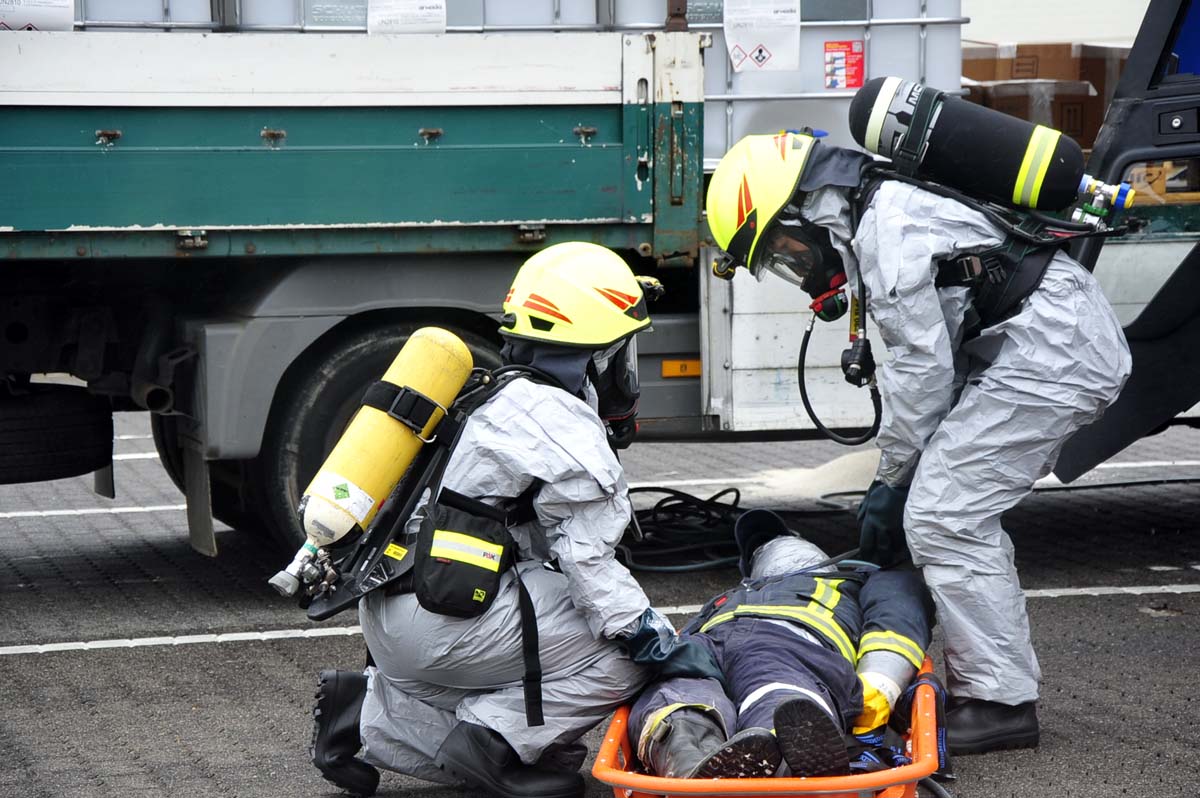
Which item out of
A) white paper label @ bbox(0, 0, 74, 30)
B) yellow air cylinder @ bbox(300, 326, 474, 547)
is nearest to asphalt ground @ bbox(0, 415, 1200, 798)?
yellow air cylinder @ bbox(300, 326, 474, 547)

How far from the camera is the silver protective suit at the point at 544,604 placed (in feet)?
13.0

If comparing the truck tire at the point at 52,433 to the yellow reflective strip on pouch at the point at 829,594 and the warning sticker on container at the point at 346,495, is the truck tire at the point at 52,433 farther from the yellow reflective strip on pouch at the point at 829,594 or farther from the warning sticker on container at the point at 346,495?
the yellow reflective strip on pouch at the point at 829,594

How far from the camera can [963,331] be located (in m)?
4.73

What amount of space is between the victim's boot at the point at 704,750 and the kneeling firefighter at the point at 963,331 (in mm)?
1102

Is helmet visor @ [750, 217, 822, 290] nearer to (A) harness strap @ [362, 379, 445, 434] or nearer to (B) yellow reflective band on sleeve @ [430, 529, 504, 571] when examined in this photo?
(A) harness strap @ [362, 379, 445, 434]

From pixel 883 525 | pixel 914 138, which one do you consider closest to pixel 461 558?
pixel 883 525

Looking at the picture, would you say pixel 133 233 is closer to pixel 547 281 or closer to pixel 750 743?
pixel 547 281

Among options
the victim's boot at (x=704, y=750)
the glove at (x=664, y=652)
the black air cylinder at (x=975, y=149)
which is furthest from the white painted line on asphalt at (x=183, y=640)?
the black air cylinder at (x=975, y=149)

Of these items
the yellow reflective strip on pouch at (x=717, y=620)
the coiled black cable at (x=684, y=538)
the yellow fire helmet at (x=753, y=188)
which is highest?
the yellow fire helmet at (x=753, y=188)

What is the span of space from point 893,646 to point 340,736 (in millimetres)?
1507

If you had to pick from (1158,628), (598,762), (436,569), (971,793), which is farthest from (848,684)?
(1158,628)

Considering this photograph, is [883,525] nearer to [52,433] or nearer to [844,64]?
[844,64]

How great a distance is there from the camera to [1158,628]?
580cm

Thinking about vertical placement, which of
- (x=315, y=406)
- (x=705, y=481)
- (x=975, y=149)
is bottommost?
(x=705, y=481)
